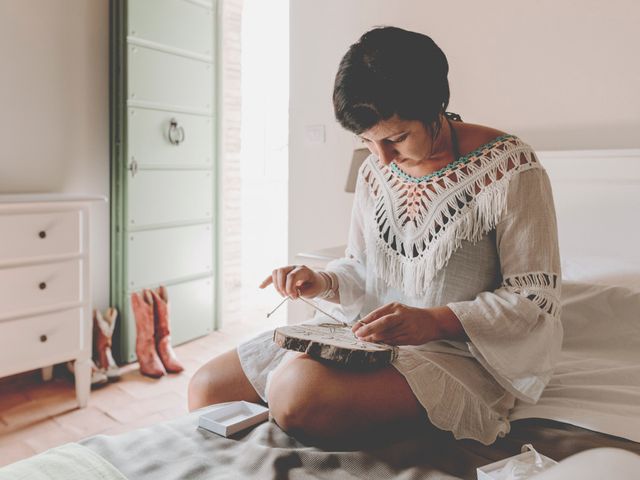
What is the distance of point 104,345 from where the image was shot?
3.10 metres

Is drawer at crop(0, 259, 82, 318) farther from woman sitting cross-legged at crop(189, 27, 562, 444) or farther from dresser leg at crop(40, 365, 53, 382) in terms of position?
woman sitting cross-legged at crop(189, 27, 562, 444)

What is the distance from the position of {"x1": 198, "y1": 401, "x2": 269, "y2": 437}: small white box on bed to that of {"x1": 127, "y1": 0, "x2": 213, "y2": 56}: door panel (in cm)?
245

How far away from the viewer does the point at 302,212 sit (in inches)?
132

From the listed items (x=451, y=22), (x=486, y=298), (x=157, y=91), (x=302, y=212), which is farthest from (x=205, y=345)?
(x=486, y=298)

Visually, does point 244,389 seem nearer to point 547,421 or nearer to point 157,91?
point 547,421

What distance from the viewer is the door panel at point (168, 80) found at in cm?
321

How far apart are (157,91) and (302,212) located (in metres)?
0.98

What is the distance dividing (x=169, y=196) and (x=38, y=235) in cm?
103

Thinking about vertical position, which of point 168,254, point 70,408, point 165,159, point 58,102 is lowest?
point 70,408

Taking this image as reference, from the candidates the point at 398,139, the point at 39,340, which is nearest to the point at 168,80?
the point at 39,340

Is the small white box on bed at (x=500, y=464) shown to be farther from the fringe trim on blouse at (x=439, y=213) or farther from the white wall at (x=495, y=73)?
the white wall at (x=495, y=73)

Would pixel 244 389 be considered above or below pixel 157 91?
below

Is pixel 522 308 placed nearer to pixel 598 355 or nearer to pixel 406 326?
pixel 406 326

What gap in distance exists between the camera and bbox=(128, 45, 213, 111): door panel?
321cm
